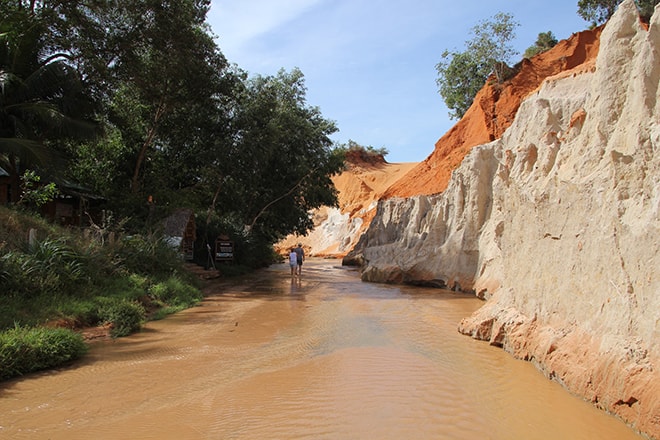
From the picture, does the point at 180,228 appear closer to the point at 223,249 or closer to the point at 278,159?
the point at 223,249

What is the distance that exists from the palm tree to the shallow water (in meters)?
7.26

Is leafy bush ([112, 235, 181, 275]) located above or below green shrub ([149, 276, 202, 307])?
above

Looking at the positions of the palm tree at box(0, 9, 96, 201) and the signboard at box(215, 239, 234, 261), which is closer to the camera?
the palm tree at box(0, 9, 96, 201)

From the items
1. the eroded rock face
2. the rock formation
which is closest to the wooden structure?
the eroded rock face

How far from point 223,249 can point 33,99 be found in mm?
8431

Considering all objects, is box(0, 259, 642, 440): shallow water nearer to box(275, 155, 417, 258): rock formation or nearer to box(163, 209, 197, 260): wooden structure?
box(163, 209, 197, 260): wooden structure

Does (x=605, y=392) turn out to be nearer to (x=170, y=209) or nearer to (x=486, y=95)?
(x=170, y=209)

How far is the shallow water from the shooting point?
14.0 feet

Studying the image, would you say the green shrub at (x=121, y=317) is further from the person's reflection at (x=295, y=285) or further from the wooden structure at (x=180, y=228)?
the person's reflection at (x=295, y=285)

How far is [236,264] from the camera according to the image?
21484 millimetres

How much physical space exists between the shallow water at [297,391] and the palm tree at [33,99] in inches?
286

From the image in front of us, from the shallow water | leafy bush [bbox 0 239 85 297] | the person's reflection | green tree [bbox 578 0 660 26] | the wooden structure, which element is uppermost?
green tree [bbox 578 0 660 26]

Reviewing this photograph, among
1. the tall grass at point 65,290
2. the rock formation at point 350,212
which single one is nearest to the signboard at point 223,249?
the tall grass at point 65,290

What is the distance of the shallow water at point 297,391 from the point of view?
14.0ft
